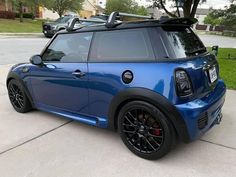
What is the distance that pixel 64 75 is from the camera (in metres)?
3.76

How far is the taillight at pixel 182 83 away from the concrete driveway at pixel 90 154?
839 millimetres

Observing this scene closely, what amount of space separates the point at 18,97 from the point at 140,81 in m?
2.63

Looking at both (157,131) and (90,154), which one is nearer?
(157,131)

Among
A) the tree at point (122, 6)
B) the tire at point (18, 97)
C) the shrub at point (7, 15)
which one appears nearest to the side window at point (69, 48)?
the tire at point (18, 97)

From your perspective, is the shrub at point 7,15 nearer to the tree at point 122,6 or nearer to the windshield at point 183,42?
the tree at point 122,6

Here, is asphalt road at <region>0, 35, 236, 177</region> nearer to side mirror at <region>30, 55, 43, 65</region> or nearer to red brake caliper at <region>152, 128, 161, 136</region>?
red brake caliper at <region>152, 128, 161, 136</region>

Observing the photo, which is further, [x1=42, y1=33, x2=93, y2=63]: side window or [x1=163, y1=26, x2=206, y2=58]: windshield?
[x1=42, y1=33, x2=93, y2=63]: side window

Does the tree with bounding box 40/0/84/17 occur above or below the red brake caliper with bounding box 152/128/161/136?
above

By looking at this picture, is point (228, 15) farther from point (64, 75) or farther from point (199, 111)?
point (199, 111)

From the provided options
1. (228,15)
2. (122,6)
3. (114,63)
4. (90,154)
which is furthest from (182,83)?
(122,6)

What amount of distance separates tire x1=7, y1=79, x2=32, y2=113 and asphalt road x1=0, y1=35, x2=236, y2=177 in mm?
362

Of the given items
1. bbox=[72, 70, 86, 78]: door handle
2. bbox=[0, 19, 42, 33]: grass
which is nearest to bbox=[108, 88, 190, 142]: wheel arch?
bbox=[72, 70, 86, 78]: door handle

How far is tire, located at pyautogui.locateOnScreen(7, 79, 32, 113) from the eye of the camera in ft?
15.1

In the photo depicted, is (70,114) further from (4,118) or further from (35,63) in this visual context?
(4,118)
